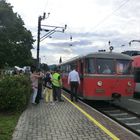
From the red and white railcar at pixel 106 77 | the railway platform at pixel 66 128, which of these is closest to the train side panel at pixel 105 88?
the red and white railcar at pixel 106 77

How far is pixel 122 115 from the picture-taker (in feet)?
55.4

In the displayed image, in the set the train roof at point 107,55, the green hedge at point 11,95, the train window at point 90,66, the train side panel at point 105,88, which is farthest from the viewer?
the train roof at point 107,55

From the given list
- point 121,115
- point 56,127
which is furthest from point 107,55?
point 56,127

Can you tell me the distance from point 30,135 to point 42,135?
301 millimetres

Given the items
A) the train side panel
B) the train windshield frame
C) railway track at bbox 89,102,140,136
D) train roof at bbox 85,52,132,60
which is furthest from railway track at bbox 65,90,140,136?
train roof at bbox 85,52,132,60

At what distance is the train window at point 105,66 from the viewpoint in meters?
19.1

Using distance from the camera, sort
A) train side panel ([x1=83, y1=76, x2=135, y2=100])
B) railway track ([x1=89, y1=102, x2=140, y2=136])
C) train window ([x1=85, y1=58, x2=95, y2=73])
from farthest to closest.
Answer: train window ([x1=85, y1=58, x2=95, y2=73])
train side panel ([x1=83, y1=76, x2=135, y2=100])
railway track ([x1=89, y1=102, x2=140, y2=136])

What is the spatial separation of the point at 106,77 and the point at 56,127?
8151 millimetres

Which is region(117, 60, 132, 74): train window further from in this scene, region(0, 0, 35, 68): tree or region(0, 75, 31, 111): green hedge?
region(0, 0, 35, 68): tree

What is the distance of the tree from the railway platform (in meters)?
43.1

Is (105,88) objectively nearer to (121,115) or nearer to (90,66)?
(90,66)

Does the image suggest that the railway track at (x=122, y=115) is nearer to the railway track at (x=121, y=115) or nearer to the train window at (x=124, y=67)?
the railway track at (x=121, y=115)

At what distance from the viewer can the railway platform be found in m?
9.88

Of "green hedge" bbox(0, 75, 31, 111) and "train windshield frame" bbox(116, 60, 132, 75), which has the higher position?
"train windshield frame" bbox(116, 60, 132, 75)
